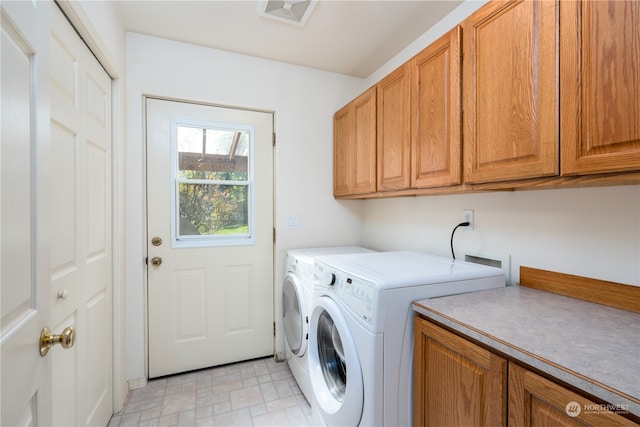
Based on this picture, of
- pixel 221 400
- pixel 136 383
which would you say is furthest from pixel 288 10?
pixel 136 383

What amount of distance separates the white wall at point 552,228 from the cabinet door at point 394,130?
375 mm

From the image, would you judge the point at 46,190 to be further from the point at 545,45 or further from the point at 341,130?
the point at 341,130

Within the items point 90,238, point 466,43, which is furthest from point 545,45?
point 90,238

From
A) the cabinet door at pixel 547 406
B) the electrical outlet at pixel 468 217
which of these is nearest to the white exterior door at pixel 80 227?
the cabinet door at pixel 547 406

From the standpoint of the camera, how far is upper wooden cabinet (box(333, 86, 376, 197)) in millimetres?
1912

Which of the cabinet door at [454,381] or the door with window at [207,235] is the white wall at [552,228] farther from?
the door with window at [207,235]

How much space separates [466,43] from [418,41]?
0.89 meters

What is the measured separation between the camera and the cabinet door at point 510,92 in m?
0.95

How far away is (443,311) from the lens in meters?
1.02

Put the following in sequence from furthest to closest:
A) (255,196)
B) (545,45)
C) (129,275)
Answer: (255,196), (129,275), (545,45)

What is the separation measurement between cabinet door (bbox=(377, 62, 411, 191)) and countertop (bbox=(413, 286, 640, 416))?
754mm

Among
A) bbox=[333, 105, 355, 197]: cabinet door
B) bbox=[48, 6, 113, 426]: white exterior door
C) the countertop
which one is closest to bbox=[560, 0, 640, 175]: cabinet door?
the countertop

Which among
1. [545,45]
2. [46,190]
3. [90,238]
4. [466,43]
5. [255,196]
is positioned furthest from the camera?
[255,196]

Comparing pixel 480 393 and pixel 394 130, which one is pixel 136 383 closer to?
pixel 480 393
